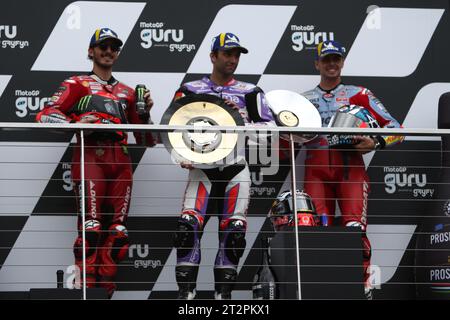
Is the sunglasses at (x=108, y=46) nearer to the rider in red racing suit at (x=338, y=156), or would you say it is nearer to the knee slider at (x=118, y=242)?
the knee slider at (x=118, y=242)

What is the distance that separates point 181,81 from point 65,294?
244cm

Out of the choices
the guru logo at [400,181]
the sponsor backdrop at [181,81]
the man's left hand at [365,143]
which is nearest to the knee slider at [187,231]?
the sponsor backdrop at [181,81]

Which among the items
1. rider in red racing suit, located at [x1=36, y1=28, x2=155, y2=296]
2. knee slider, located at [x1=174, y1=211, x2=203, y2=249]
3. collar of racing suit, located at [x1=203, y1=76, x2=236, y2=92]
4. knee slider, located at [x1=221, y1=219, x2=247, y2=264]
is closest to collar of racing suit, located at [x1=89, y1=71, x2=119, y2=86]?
→ rider in red racing suit, located at [x1=36, y1=28, x2=155, y2=296]

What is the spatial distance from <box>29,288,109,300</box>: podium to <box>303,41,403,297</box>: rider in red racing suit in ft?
5.29

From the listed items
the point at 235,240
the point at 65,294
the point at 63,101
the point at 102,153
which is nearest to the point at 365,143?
the point at 235,240

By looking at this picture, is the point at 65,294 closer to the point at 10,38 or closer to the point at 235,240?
the point at 235,240

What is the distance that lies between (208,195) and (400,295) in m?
1.58

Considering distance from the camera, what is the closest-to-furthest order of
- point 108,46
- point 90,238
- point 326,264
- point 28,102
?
point 326,264, point 90,238, point 108,46, point 28,102

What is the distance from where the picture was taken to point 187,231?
6.13 m

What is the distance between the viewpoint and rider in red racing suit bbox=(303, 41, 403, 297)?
6.69 meters

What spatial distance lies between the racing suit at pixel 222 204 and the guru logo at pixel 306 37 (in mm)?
857

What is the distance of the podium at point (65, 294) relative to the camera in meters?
5.28

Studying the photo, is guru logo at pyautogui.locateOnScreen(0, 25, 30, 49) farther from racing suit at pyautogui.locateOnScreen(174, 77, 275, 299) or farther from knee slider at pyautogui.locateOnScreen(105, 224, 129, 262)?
knee slider at pyautogui.locateOnScreen(105, 224, 129, 262)
